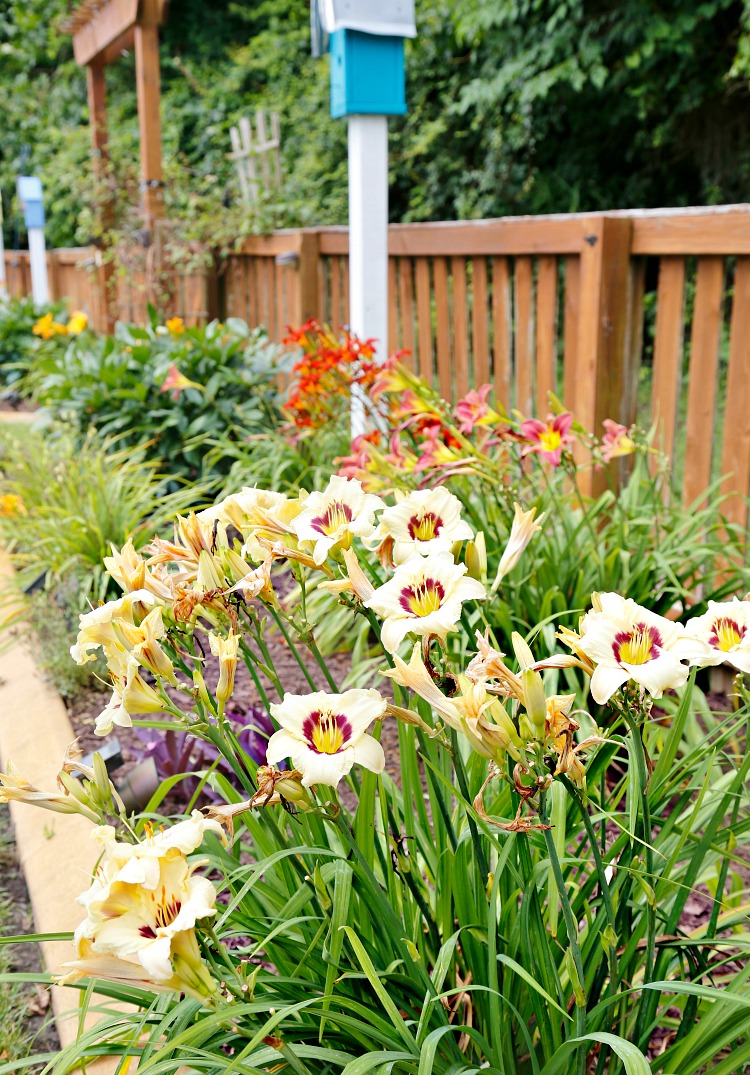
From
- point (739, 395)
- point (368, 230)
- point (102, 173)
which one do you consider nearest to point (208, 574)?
point (739, 395)

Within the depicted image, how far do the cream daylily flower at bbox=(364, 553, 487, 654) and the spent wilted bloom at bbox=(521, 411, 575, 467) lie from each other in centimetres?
127

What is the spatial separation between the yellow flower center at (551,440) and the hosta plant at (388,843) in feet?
3.25

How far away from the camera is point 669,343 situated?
3.33 meters

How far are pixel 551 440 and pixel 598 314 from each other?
1.31 meters

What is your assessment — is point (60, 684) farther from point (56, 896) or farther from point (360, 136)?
point (360, 136)

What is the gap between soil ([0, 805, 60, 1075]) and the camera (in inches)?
67.8

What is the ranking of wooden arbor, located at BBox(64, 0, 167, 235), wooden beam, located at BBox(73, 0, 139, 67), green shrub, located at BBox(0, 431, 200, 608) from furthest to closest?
1. wooden beam, located at BBox(73, 0, 139, 67)
2. wooden arbor, located at BBox(64, 0, 167, 235)
3. green shrub, located at BBox(0, 431, 200, 608)

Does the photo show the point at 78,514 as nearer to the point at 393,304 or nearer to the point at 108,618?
the point at 393,304

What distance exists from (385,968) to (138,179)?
7.56 m

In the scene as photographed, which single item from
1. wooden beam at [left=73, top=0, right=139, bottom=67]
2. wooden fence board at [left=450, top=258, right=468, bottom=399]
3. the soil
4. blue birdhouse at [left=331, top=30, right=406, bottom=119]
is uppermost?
wooden beam at [left=73, top=0, right=139, bottom=67]

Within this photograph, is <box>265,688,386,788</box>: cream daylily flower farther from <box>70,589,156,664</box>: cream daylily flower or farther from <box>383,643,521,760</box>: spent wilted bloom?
<box>70,589,156,664</box>: cream daylily flower

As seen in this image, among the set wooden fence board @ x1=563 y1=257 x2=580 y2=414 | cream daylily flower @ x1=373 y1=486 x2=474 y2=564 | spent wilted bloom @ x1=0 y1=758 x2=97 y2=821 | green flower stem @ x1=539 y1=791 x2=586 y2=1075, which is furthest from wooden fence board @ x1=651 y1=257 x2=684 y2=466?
spent wilted bloom @ x1=0 y1=758 x2=97 y2=821

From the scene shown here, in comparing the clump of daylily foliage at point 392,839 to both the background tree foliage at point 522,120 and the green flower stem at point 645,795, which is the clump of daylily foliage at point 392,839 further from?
the background tree foliage at point 522,120

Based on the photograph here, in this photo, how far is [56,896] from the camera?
197 centimetres
